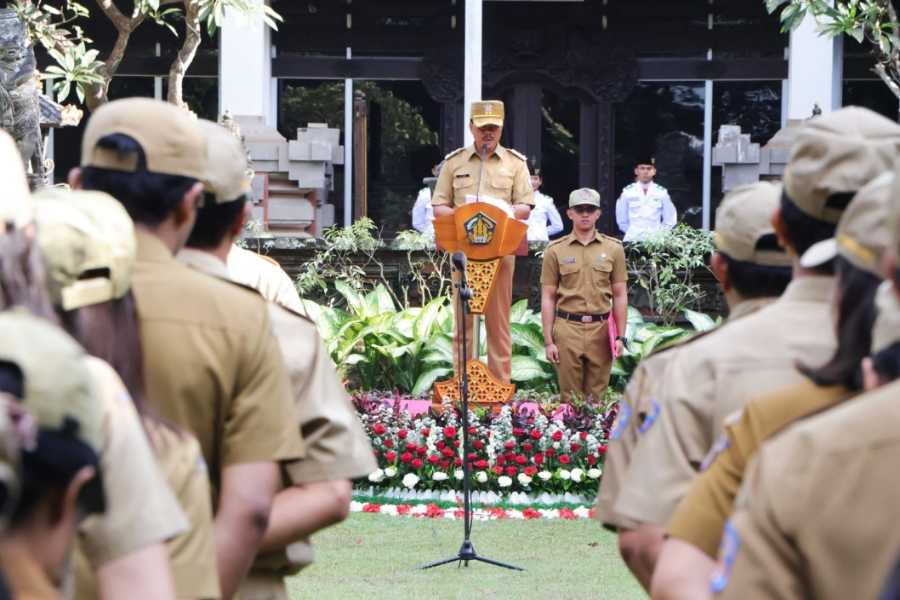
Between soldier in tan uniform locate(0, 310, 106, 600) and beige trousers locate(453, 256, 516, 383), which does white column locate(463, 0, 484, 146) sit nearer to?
beige trousers locate(453, 256, 516, 383)

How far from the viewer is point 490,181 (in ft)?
36.6

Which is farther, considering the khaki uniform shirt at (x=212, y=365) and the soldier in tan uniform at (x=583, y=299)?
the soldier in tan uniform at (x=583, y=299)

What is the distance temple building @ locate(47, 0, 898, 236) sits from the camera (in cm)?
2072

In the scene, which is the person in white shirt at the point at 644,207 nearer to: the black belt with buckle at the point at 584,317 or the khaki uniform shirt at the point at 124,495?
the black belt with buckle at the point at 584,317

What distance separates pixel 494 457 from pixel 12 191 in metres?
7.09

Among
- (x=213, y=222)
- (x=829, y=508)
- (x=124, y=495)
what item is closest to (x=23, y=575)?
(x=124, y=495)

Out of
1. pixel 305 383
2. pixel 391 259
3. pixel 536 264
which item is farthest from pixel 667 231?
pixel 305 383

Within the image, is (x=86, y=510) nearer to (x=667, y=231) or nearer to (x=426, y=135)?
(x=667, y=231)

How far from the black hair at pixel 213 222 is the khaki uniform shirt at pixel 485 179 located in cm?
819

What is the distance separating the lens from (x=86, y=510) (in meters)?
1.79

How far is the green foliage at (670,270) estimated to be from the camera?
1387cm

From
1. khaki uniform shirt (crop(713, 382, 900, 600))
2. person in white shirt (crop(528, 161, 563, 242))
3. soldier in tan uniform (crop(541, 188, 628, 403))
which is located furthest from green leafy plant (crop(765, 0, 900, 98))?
khaki uniform shirt (crop(713, 382, 900, 600))

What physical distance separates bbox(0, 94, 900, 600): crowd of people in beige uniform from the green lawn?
4190 millimetres

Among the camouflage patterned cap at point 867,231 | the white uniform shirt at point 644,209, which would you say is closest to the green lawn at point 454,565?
the camouflage patterned cap at point 867,231
